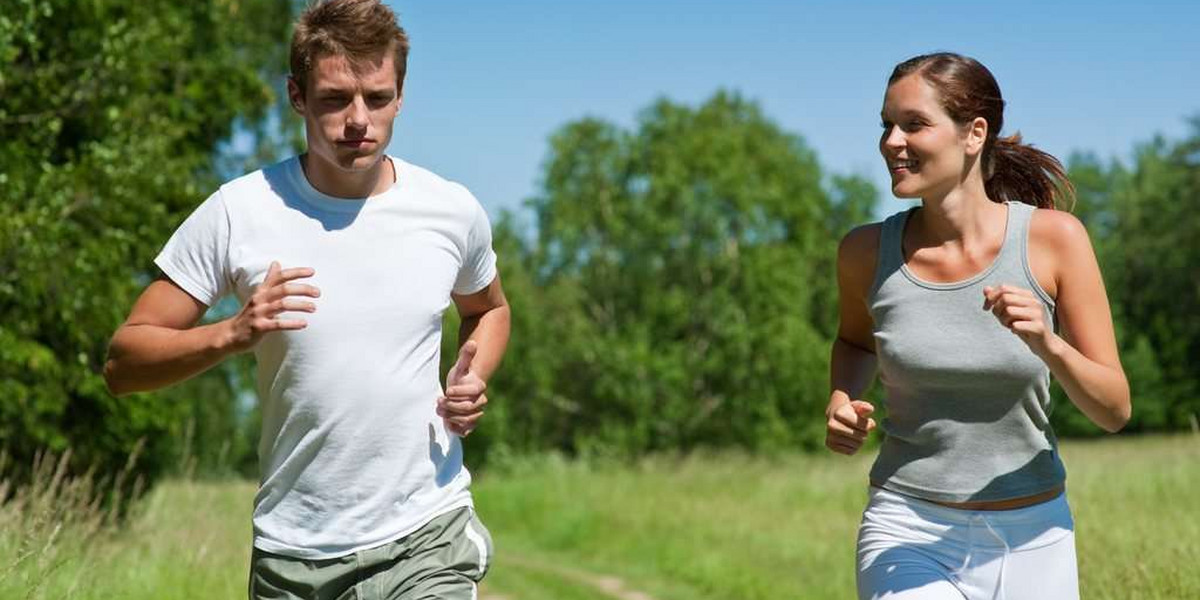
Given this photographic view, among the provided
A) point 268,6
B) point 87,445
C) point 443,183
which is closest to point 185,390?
point 268,6

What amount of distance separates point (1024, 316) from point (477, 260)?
1511mm

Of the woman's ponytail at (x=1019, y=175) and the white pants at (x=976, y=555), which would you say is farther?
the woman's ponytail at (x=1019, y=175)

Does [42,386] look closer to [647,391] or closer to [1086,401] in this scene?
[1086,401]

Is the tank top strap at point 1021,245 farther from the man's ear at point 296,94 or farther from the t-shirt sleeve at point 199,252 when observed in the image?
the t-shirt sleeve at point 199,252

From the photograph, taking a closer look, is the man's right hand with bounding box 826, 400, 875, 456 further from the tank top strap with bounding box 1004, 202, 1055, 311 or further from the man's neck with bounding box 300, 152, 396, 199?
the man's neck with bounding box 300, 152, 396, 199

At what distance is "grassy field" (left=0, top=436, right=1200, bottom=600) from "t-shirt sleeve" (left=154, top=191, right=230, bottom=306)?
180 cm

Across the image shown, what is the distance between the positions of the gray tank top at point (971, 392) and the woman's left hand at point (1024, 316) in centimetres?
28

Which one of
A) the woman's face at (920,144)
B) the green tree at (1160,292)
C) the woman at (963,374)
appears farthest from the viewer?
the green tree at (1160,292)

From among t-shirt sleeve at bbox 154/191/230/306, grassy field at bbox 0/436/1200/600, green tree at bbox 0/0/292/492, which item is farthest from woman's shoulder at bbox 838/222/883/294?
green tree at bbox 0/0/292/492

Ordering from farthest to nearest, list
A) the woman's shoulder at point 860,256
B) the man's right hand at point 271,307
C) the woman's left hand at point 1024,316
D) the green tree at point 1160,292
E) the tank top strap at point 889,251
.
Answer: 1. the green tree at point 1160,292
2. the woman's shoulder at point 860,256
3. the tank top strap at point 889,251
4. the woman's left hand at point 1024,316
5. the man's right hand at point 271,307

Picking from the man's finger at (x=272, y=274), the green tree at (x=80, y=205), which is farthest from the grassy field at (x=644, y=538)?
the man's finger at (x=272, y=274)

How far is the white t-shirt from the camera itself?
3744 mm

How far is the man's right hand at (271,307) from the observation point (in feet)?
11.5

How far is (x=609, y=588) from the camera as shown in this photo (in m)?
13.4
